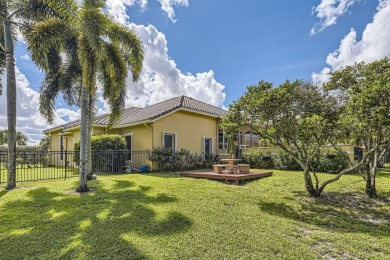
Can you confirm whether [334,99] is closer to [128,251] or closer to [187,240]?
[187,240]

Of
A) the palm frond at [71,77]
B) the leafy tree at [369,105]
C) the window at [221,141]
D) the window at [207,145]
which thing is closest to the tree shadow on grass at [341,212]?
the leafy tree at [369,105]

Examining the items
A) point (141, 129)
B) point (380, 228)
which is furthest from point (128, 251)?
point (141, 129)

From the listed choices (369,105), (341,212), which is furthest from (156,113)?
(369,105)

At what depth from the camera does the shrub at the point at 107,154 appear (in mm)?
14211

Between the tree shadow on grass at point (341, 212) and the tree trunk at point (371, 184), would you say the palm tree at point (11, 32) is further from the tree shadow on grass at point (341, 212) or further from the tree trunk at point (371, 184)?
the tree trunk at point (371, 184)

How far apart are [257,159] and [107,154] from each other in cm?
1087

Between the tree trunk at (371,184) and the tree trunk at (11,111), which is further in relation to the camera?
the tree trunk at (11,111)

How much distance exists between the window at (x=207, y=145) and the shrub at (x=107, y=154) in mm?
6392

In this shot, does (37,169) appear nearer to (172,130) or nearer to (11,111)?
(11,111)

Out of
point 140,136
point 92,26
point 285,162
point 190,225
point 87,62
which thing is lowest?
point 190,225

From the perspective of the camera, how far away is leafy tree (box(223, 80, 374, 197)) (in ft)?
23.4

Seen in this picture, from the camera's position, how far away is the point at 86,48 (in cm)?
805

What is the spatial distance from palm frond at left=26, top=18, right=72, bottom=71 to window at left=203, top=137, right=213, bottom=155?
40.4 ft

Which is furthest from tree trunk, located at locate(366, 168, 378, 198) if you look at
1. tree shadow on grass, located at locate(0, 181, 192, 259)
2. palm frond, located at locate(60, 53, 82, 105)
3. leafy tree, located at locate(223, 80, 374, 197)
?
palm frond, located at locate(60, 53, 82, 105)
